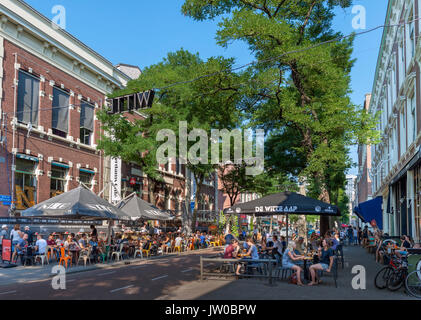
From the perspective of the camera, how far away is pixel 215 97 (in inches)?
852

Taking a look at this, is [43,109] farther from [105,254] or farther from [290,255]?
[290,255]

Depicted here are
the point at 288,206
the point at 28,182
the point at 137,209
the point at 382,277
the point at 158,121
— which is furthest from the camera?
the point at 158,121

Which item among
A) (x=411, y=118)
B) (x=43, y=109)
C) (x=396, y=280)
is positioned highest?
(x=43, y=109)

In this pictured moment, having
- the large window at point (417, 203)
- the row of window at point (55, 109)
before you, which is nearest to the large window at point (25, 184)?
the row of window at point (55, 109)

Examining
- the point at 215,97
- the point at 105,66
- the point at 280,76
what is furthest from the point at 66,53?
the point at 280,76

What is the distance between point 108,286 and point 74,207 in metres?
5.76

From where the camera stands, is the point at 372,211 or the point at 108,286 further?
the point at 372,211

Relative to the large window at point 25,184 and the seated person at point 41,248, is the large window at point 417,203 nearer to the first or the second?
the seated person at point 41,248

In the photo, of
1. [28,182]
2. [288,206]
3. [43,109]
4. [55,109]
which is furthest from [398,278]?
[55,109]

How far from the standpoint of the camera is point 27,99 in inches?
938

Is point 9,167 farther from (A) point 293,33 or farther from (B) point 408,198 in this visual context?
(B) point 408,198

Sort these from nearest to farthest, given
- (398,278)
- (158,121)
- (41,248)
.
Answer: (398,278), (41,248), (158,121)

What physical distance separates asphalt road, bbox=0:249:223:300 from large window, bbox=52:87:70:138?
13.0m
